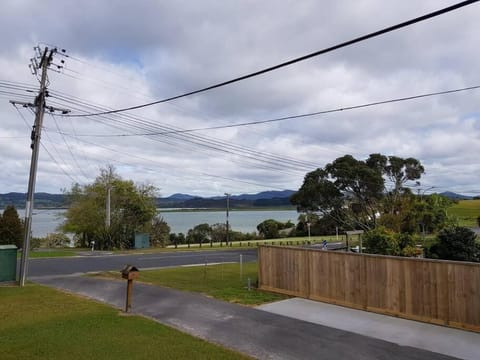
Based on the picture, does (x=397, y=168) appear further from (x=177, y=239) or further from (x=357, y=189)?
(x=177, y=239)

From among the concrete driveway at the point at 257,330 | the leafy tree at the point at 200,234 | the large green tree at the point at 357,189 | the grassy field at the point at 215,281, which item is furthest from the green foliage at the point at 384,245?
the leafy tree at the point at 200,234

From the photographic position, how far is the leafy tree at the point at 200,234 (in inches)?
2311

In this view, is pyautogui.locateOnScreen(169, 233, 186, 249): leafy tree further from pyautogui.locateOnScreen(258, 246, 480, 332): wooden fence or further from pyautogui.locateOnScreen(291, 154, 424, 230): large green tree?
pyautogui.locateOnScreen(258, 246, 480, 332): wooden fence

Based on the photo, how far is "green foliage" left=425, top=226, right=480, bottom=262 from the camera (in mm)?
15312

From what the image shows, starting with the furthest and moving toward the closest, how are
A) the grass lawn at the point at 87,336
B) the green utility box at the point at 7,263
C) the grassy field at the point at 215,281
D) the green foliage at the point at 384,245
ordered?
the green utility box at the point at 7,263 < the green foliage at the point at 384,245 < the grassy field at the point at 215,281 < the grass lawn at the point at 87,336

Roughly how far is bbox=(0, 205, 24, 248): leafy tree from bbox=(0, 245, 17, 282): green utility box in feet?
58.1

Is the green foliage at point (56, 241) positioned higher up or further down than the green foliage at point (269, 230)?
further down

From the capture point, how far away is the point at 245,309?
A: 37.9 ft

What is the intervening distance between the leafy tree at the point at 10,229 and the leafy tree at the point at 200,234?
26097 mm

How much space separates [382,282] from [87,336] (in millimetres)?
7243

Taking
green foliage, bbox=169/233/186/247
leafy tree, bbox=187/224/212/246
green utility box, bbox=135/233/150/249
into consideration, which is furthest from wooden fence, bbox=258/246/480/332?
leafy tree, bbox=187/224/212/246

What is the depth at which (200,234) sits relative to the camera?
60406mm

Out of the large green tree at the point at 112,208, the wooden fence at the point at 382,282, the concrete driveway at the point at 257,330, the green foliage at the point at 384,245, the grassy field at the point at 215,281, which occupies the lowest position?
the concrete driveway at the point at 257,330

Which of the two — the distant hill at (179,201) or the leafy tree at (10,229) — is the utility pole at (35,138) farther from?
the leafy tree at (10,229)
